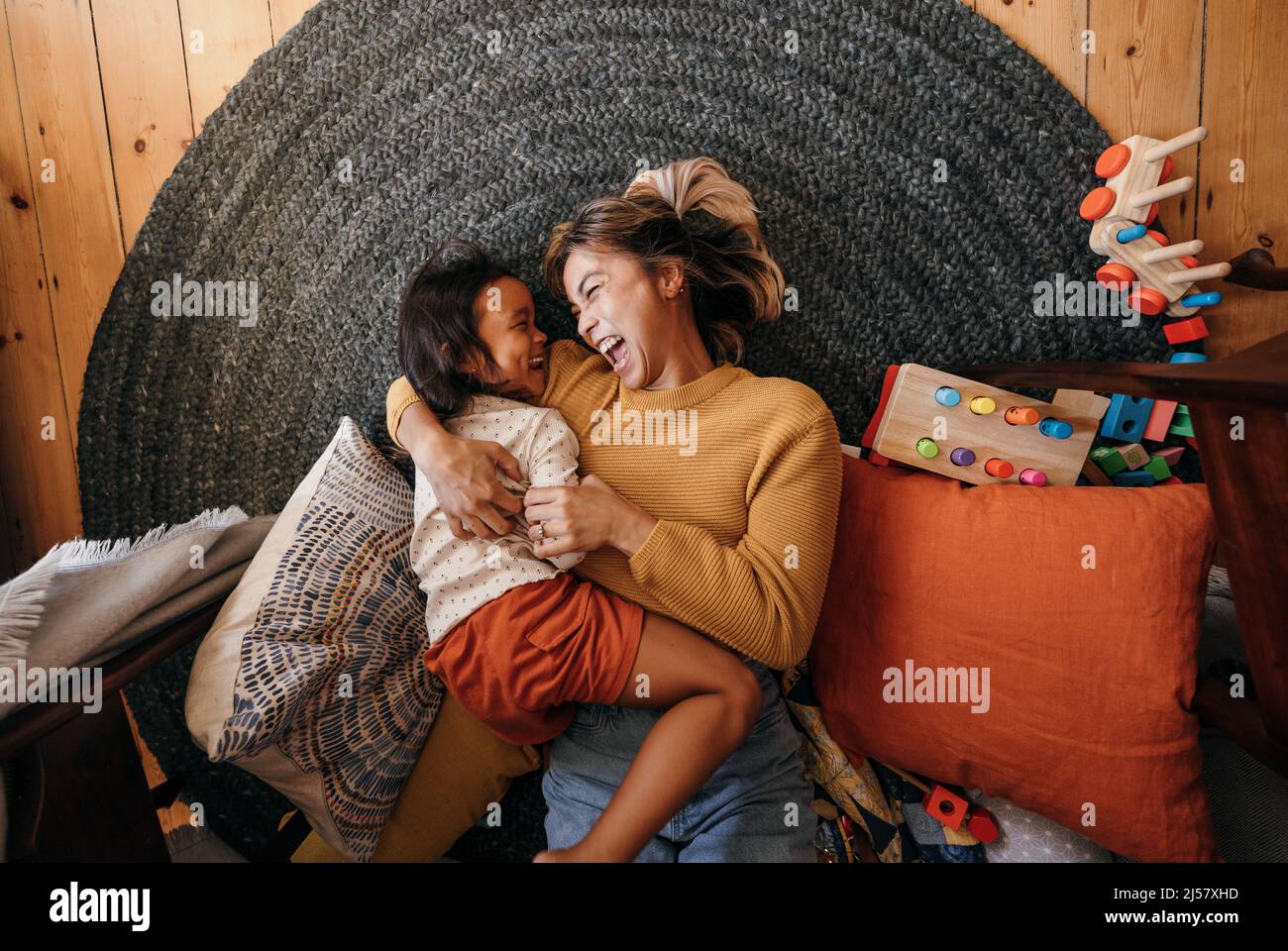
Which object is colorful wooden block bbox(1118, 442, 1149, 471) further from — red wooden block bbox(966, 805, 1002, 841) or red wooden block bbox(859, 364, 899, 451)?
red wooden block bbox(966, 805, 1002, 841)

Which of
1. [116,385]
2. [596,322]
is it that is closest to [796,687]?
[596,322]

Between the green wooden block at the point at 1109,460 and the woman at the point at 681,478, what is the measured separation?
58 cm

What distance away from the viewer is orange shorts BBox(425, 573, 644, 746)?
Answer: 1.09 metres

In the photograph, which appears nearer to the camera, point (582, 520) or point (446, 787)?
point (582, 520)

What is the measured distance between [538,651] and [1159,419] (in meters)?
1.25

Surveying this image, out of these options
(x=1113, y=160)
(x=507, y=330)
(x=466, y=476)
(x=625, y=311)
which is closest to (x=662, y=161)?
(x=625, y=311)

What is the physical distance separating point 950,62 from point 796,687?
127cm

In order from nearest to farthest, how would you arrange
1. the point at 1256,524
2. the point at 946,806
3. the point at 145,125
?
the point at 1256,524 → the point at 946,806 → the point at 145,125

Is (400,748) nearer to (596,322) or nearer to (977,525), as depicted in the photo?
(596,322)

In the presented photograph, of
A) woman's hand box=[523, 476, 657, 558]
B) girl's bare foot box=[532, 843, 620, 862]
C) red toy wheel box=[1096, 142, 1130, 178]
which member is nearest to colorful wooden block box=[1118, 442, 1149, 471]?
red toy wheel box=[1096, 142, 1130, 178]

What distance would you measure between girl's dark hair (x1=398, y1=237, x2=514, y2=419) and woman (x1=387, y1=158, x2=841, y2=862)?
2.0 inches

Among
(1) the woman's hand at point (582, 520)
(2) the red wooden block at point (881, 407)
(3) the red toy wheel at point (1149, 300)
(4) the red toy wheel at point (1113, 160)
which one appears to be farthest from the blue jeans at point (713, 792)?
(4) the red toy wheel at point (1113, 160)

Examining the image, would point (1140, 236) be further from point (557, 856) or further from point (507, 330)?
point (557, 856)

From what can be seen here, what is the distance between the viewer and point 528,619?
1099mm
